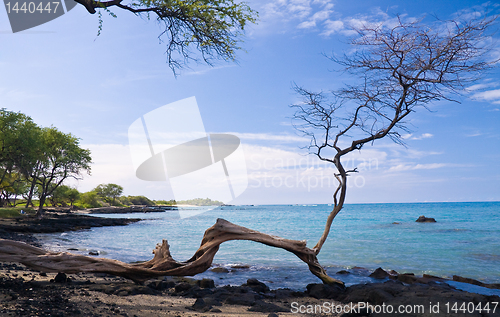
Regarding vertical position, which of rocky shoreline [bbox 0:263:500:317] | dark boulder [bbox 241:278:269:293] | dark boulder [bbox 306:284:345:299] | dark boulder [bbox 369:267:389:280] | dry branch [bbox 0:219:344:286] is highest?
dry branch [bbox 0:219:344:286]

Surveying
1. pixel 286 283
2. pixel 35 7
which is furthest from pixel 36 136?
pixel 286 283

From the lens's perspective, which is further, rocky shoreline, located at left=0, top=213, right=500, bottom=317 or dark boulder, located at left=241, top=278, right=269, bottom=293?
dark boulder, located at left=241, top=278, right=269, bottom=293

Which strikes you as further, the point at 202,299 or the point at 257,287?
the point at 257,287

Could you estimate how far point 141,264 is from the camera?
6305mm

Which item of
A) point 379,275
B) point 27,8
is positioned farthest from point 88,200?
point 379,275

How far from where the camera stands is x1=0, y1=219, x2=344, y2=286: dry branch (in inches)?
222

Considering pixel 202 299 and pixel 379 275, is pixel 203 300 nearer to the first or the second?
pixel 202 299

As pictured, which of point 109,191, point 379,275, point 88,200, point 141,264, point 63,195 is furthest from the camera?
point 109,191

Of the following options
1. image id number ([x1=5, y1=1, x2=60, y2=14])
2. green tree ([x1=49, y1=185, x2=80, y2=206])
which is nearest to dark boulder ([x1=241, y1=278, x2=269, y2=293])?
image id number ([x1=5, y1=1, x2=60, y2=14])

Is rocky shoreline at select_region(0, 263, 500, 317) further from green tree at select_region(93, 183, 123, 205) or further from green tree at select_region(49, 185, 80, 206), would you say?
green tree at select_region(93, 183, 123, 205)

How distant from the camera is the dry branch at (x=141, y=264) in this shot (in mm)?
5648

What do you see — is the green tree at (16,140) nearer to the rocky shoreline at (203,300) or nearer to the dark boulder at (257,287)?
the rocky shoreline at (203,300)

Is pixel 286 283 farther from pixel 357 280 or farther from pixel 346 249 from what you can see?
pixel 346 249

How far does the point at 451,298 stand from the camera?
5008mm
